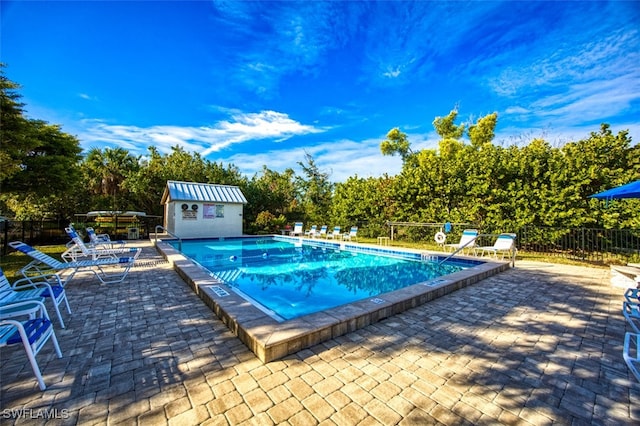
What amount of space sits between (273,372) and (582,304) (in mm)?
5395

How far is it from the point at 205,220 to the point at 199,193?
5.60ft

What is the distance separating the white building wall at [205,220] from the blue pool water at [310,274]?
12.4 ft

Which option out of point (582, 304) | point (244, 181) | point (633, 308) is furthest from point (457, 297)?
point (244, 181)

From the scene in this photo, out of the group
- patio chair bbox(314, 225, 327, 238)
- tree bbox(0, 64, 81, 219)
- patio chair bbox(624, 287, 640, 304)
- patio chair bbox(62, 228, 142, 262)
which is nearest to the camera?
patio chair bbox(624, 287, 640, 304)

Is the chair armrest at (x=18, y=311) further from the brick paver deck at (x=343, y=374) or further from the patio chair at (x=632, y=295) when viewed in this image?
the patio chair at (x=632, y=295)

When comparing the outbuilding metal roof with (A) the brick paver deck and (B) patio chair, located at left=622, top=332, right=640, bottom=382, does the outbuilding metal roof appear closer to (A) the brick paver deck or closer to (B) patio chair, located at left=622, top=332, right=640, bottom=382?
(A) the brick paver deck

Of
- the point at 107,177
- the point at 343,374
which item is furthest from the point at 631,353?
the point at 107,177

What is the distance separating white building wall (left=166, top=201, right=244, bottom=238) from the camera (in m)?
15.8

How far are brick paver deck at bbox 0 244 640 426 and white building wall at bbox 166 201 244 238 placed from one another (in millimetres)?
12453

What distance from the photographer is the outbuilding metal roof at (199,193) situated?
15.7m

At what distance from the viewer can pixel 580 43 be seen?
30.4 ft

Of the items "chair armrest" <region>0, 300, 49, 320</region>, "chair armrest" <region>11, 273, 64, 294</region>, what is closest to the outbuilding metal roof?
"chair armrest" <region>11, 273, 64, 294</region>

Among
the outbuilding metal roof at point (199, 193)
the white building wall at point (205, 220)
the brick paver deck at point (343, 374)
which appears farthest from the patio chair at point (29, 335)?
the white building wall at point (205, 220)

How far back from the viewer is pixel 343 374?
2.55m
